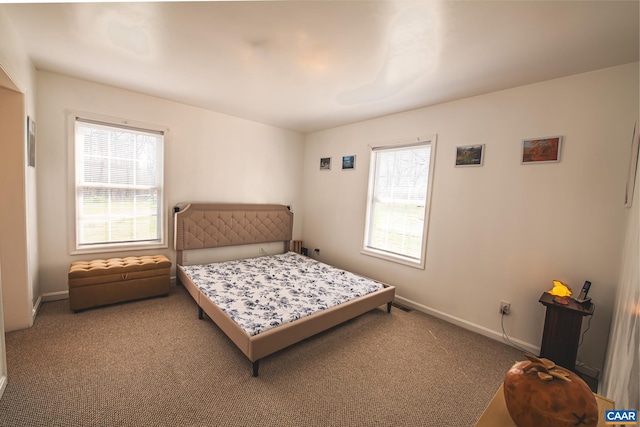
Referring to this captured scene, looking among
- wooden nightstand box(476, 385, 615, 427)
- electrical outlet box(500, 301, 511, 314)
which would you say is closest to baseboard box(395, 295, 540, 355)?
electrical outlet box(500, 301, 511, 314)

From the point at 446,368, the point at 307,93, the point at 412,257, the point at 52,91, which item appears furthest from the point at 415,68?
the point at 52,91

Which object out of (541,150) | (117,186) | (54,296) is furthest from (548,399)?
(54,296)

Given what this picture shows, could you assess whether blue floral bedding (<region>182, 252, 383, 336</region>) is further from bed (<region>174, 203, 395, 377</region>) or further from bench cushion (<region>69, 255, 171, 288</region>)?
bench cushion (<region>69, 255, 171, 288</region>)

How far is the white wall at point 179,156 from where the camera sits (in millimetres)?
2820

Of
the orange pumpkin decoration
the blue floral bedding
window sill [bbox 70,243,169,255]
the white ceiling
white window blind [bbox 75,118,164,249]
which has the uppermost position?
the white ceiling

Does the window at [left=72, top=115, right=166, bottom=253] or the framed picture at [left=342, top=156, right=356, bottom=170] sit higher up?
the framed picture at [left=342, top=156, right=356, bottom=170]

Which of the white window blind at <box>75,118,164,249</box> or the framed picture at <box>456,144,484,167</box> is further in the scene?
the white window blind at <box>75,118,164,249</box>

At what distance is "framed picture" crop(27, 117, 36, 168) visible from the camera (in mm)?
2367

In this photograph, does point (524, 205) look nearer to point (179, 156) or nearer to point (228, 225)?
point (228, 225)

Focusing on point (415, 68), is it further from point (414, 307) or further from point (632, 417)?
point (414, 307)

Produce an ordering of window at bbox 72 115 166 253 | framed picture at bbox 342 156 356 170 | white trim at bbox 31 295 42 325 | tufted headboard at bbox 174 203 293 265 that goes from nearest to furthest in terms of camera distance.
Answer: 1. white trim at bbox 31 295 42 325
2. window at bbox 72 115 166 253
3. tufted headboard at bbox 174 203 293 265
4. framed picture at bbox 342 156 356 170

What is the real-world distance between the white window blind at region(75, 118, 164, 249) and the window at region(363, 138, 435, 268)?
9.85 feet

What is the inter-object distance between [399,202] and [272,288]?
2031 mm

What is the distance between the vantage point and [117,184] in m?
3.23
